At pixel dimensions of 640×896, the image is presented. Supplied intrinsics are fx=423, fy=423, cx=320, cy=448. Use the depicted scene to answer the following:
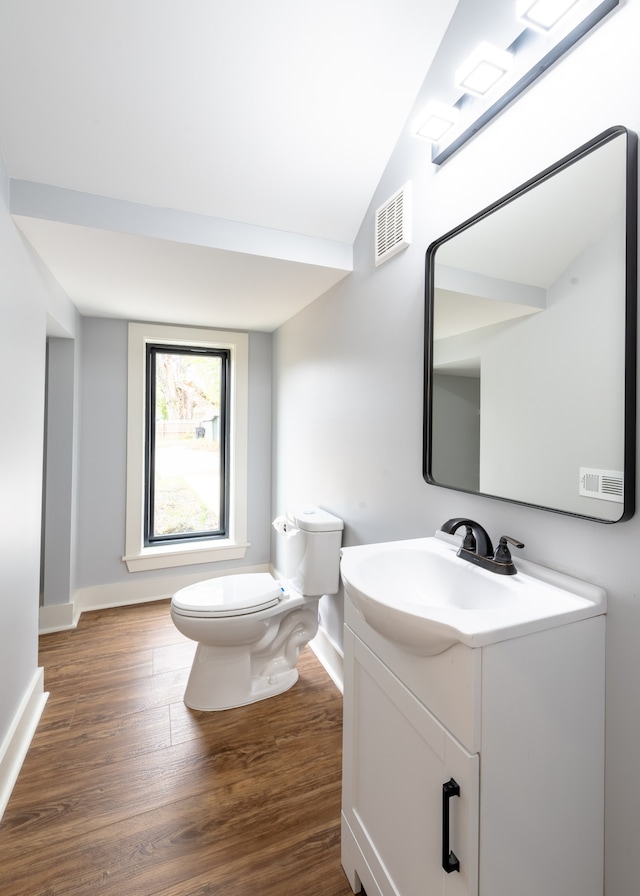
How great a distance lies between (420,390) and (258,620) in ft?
3.92

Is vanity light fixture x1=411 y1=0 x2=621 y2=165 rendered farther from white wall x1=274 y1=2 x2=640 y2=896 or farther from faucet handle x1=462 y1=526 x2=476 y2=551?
faucet handle x1=462 y1=526 x2=476 y2=551

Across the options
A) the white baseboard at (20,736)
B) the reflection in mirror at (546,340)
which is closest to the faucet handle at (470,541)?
the reflection in mirror at (546,340)

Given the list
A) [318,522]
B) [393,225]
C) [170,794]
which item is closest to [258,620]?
[318,522]

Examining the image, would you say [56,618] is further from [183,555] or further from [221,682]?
[221,682]

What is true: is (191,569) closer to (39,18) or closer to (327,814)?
(327,814)

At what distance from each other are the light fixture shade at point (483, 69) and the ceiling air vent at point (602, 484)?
987 millimetres

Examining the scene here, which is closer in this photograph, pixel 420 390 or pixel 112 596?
pixel 420 390

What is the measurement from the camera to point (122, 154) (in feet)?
4.87

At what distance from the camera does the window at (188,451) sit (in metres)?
2.97

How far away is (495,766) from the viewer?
734 millimetres

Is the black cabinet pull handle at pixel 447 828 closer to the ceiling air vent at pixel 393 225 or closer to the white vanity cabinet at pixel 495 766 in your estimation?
the white vanity cabinet at pixel 495 766

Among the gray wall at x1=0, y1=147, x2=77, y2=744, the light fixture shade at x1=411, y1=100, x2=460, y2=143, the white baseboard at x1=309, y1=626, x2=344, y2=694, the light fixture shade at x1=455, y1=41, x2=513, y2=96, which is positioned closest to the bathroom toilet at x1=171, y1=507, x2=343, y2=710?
the white baseboard at x1=309, y1=626, x2=344, y2=694

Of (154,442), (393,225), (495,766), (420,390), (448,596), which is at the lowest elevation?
(495,766)

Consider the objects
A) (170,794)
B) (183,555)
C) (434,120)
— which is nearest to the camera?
(434,120)
